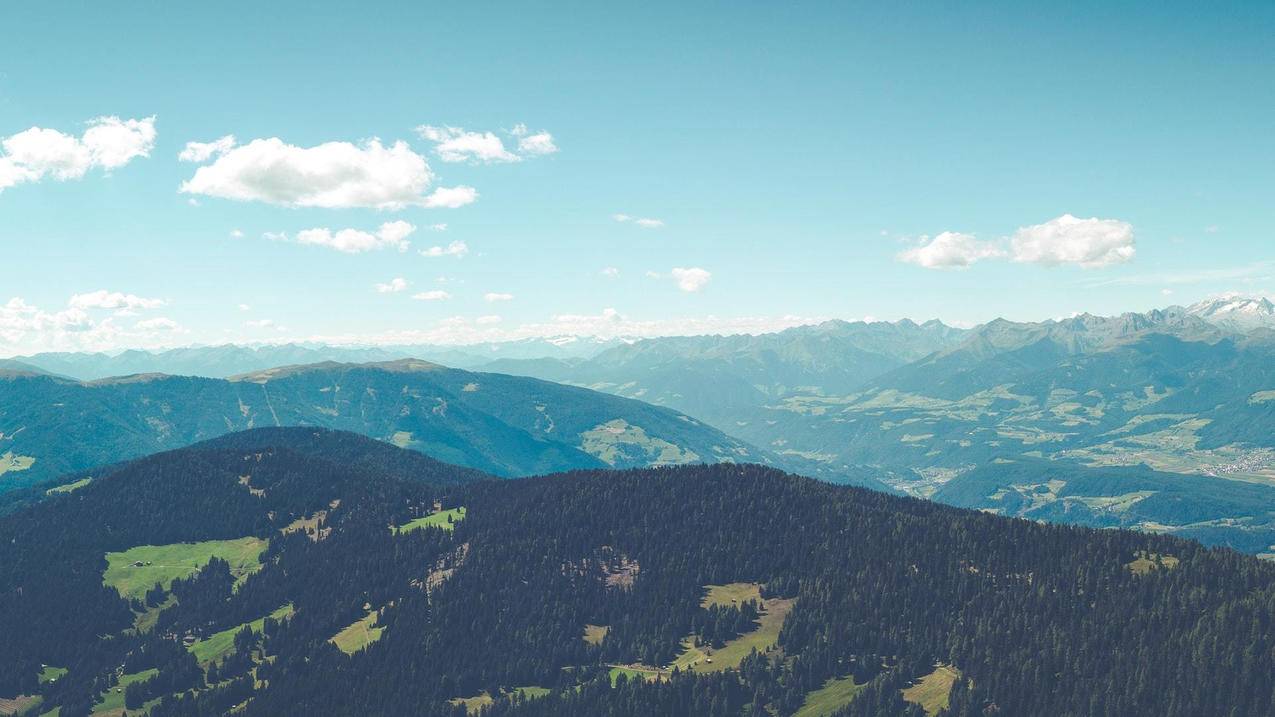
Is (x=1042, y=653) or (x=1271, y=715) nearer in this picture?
(x=1271, y=715)

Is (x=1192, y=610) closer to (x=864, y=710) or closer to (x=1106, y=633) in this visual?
(x=1106, y=633)

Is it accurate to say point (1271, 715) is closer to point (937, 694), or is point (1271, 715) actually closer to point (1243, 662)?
point (1243, 662)

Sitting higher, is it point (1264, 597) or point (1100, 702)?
point (1264, 597)

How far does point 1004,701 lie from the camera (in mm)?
187125

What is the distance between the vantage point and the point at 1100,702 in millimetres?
179500

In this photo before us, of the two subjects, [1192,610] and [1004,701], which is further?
[1192,610]

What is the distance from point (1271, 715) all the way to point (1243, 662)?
1339 cm

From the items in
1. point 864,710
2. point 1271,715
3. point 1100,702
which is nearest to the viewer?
point 1271,715

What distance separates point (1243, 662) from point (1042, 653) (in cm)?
3747

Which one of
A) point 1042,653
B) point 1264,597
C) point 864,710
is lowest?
point 864,710

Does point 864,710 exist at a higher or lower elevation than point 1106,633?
lower

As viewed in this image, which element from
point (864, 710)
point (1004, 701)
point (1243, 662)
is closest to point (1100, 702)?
point (1004, 701)

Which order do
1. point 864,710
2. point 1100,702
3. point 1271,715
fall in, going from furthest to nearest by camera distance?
point 864,710
point 1100,702
point 1271,715

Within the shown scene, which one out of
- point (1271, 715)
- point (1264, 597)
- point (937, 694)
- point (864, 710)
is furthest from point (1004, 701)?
point (1264, 597)
